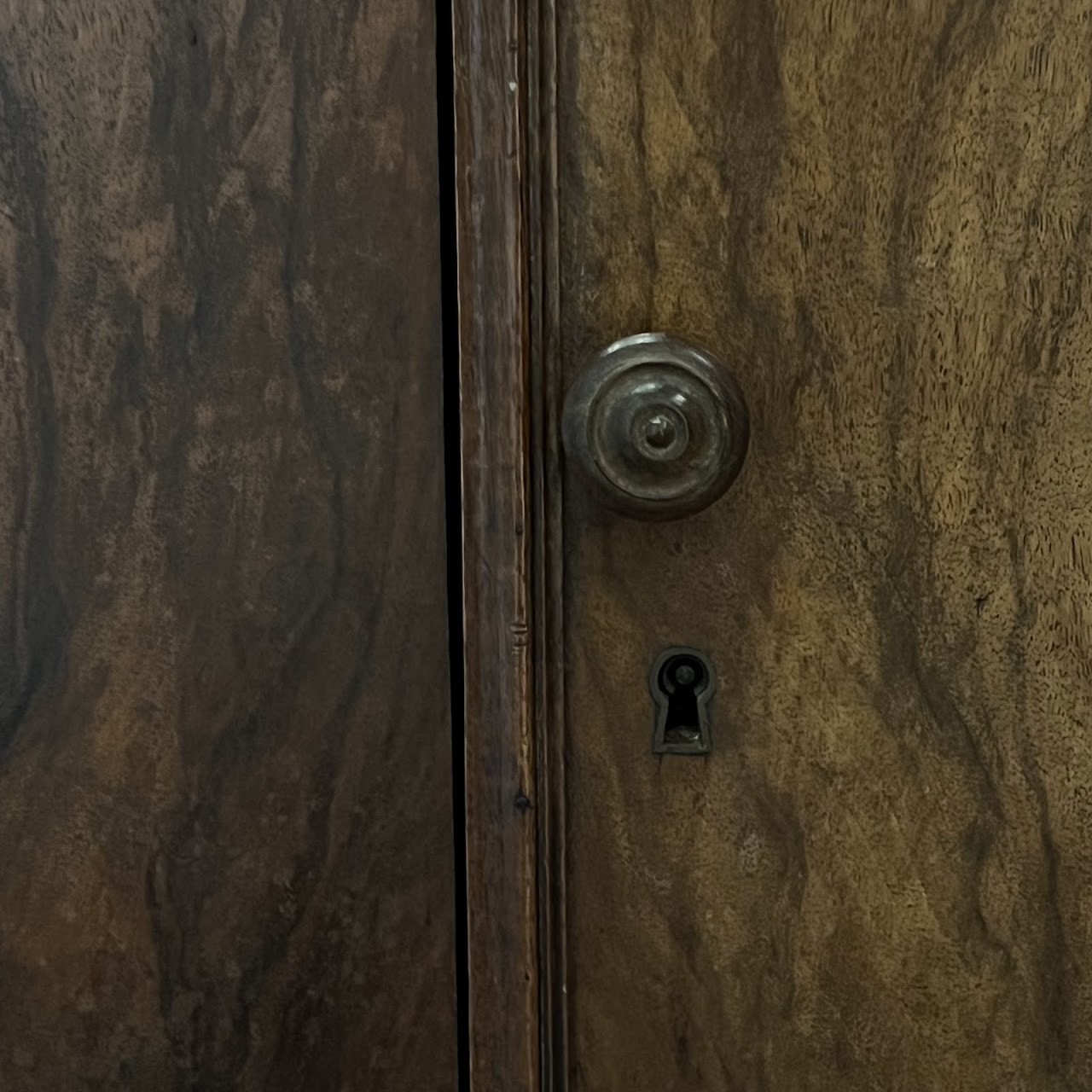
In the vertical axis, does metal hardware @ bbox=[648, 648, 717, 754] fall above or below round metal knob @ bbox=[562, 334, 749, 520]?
below

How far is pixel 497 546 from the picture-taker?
0.51m

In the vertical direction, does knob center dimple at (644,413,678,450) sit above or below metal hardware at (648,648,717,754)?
above

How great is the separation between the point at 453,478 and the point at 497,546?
0.14 feet

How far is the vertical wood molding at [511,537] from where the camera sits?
1.61 feet

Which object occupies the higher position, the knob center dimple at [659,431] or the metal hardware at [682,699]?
the knob center dimple at [659,431]

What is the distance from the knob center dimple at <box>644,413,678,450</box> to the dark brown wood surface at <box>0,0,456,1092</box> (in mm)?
95

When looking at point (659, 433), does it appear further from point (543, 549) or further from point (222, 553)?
point (222, 553)

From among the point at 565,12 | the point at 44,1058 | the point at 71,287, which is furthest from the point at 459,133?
the point at 44,1058

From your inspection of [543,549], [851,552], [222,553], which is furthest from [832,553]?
[222,553]

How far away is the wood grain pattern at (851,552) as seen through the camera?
0.48 meters

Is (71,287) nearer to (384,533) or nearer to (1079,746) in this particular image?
(384,533)

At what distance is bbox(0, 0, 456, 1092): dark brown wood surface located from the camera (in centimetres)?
53

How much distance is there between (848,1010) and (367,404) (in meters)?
0.30

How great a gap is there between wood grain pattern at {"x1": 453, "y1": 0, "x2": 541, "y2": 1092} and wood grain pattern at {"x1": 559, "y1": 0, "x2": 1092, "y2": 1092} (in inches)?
0.8
